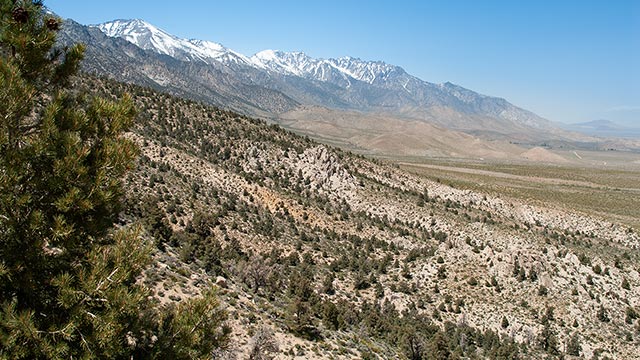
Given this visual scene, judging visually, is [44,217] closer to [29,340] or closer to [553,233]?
[29,340]

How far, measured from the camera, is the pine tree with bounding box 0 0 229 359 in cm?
526

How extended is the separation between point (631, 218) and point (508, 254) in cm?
4352

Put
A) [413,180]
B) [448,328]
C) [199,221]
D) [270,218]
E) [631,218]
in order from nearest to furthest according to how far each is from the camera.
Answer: [448,328]
[199,221]
[270,218]
[413,180]
[631,218]

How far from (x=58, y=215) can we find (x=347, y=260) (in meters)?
25.3

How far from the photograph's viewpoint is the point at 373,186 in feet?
145

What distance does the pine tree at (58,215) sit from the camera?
17.3 feet

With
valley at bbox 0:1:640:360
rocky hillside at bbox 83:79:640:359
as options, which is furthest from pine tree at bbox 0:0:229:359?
rocky hillside at bbox 83:79:640:359

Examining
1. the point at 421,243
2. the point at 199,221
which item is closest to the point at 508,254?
the point at 421,243

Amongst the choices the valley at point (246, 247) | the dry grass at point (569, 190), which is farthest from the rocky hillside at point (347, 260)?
the dry grass at point (569, 190)

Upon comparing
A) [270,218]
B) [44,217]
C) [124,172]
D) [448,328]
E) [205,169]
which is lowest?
[448,328]

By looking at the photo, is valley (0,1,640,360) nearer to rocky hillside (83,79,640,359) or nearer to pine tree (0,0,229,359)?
pine tree (0,0,229,359)

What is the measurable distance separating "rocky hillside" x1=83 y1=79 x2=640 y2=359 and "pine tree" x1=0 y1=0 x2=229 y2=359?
26.9 ft

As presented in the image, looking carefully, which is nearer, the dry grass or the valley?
the valley

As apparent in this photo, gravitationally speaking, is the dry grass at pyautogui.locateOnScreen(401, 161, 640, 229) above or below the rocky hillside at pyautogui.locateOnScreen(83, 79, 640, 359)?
above
